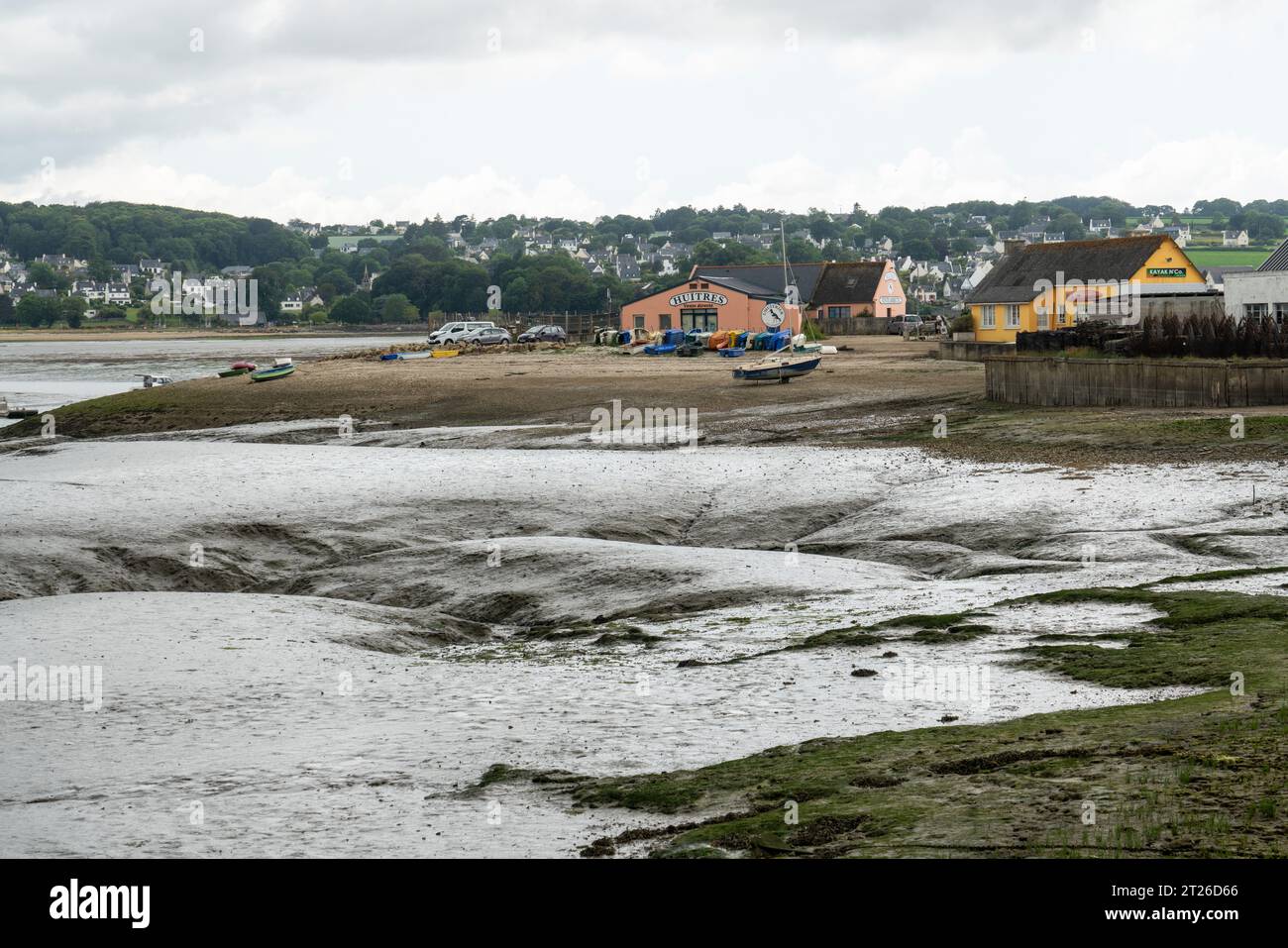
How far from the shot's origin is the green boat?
6084 centimetres

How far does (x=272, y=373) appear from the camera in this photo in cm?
6141

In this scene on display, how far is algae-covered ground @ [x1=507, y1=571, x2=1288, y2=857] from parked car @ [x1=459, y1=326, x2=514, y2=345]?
Result: 77.3 m

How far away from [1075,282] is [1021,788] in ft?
206

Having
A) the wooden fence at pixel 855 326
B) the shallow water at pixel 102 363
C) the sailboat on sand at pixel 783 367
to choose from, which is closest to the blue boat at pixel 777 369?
the sailboat on sand at pixel 783 367

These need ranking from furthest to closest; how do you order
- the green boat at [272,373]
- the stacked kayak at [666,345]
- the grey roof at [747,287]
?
the grey roof at [747,287]
the stacked kayak at [666,345]
the green boat at [272,373]

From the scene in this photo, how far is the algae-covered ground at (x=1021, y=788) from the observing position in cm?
900

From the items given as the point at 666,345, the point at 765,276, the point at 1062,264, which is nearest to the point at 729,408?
the point at 666,345

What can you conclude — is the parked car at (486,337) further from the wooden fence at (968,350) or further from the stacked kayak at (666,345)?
the wooden fence at (968,350)

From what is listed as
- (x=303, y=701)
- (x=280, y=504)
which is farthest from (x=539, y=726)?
(x=280, y=504)

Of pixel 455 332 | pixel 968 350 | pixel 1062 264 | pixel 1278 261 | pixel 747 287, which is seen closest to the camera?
pixel 1278 261

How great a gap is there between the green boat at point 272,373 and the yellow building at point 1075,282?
29.5m

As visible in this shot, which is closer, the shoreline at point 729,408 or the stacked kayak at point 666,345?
the shoreline at point 729,408

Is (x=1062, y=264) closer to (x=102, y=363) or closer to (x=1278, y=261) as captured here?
(x=1278, y=261)
